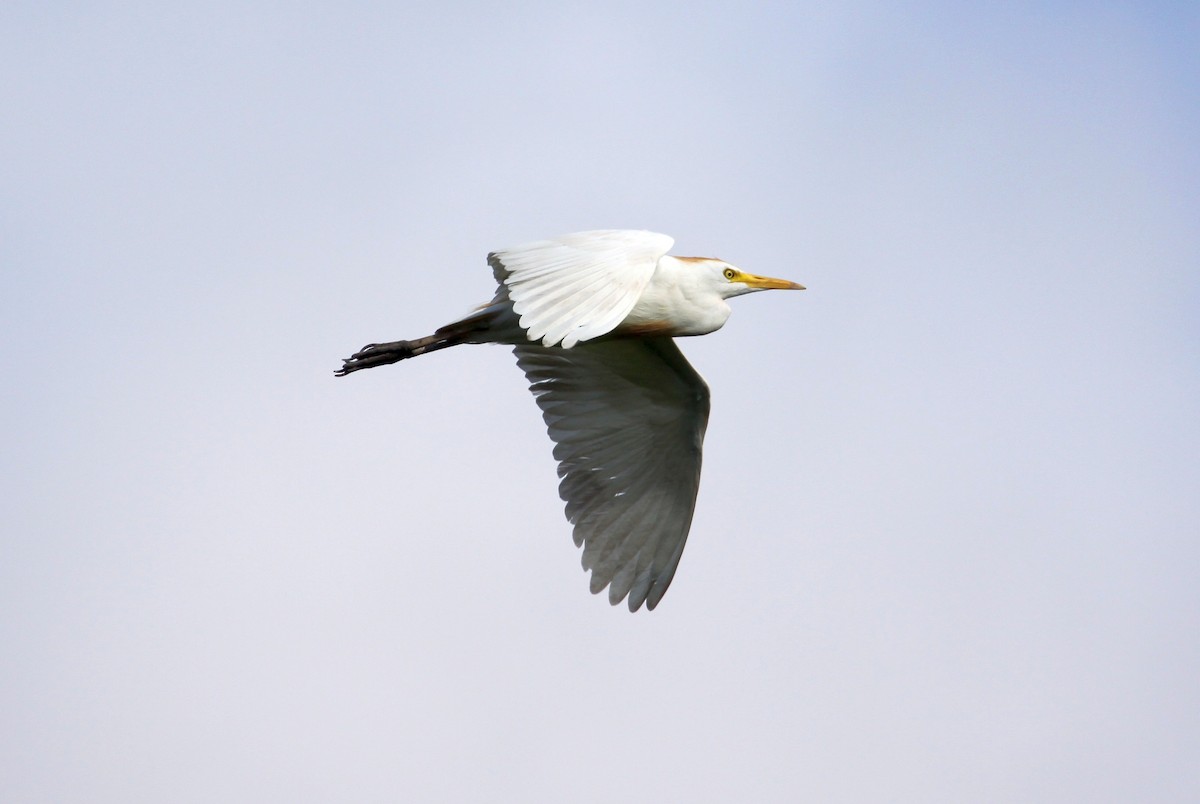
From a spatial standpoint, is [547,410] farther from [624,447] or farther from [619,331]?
[619,331]

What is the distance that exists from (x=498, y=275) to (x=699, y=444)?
104 inches

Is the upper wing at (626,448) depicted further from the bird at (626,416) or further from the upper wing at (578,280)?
the upper wing at (578,280)

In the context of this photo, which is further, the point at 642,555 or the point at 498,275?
the point at 642,555

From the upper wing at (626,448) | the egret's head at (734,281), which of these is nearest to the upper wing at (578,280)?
the egret's head at (734,281)

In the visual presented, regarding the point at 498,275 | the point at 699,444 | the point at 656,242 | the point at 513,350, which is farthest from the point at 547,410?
the point at 656,242

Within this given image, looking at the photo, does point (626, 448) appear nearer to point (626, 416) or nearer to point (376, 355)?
point (626, 416)

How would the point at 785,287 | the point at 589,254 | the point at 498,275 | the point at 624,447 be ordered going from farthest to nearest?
the point at 624,447, the point at 785,287, the point at 498,275, the point at 589,254

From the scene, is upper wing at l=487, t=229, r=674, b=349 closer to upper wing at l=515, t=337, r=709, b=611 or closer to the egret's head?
the egret's head

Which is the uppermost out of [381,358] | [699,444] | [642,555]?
[381,358]

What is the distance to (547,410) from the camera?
11.8 m

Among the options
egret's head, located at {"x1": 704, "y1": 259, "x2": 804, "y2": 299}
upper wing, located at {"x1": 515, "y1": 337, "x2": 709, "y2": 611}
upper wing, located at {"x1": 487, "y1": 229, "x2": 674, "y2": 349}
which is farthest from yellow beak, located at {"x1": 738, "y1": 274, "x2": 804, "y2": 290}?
upper wing, located at {"x1": 487, "y1": 229, "x2": 674, "y2": 349}

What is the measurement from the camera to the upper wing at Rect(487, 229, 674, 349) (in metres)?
7.36

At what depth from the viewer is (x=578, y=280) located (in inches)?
304

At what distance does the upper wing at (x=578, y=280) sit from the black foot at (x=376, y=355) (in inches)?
74.5
